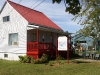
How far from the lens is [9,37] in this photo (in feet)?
80.1

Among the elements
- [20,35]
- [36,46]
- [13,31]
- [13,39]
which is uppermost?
[13,31]

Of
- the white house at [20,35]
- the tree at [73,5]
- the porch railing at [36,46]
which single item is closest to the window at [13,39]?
the white house at [20,35]

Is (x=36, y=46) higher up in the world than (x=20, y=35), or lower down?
lower down

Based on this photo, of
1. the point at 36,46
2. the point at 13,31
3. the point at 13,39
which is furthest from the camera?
the point at 13,39

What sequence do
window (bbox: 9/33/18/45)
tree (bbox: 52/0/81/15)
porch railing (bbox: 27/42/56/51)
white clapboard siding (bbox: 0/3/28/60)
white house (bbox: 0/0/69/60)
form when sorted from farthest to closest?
window (bbox: 9/33/18/45) < white clapboard siding (bbox: 0/3/28/60) < white house (bbox: 0/0/69/60) < porch railing (bbox: 27/42/56/51) < tree (bbox: 52/0/81/15)

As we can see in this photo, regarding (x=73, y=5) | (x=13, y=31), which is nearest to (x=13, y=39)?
(x=13, y=31)

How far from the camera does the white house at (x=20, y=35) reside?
21.6m

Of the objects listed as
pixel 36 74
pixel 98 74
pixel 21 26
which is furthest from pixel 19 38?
pixel 98 74

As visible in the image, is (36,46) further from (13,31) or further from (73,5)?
(73,5)

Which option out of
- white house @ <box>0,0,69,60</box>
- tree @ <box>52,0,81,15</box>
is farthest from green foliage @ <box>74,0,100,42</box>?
tree @ <box>52,0,81,15</box>

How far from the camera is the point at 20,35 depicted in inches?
906

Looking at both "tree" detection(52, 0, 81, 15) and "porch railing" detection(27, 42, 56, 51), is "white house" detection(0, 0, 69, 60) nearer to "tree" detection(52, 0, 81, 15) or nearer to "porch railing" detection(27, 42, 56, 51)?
"porch railing" detection(27, 42, 56, 51)

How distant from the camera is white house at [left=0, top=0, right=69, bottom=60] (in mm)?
21645

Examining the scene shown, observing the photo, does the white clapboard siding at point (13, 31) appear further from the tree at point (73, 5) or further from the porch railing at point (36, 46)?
the tree at point (73, 5)
